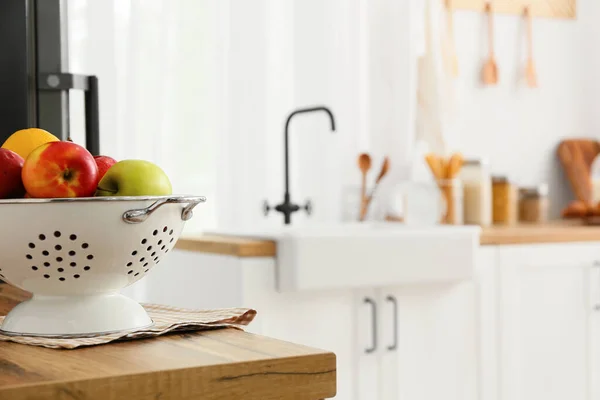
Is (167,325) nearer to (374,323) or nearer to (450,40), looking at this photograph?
(374,323)

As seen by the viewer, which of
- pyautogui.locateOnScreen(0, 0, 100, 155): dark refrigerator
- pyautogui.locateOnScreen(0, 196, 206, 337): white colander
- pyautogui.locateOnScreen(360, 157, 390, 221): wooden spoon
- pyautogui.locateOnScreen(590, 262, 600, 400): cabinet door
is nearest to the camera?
pyautogui.locateOnScreen(0, 196, 206, 337): white colander

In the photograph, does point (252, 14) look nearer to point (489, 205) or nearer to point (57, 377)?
point (489, 205)

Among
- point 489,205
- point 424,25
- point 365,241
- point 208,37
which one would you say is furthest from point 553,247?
point 208,37

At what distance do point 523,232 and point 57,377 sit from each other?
206 centimetres

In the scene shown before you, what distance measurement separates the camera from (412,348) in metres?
2.45

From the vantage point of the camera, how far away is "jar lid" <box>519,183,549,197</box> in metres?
3.26

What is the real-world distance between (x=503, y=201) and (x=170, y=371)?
2469mm

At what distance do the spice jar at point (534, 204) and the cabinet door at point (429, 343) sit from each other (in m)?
0.83

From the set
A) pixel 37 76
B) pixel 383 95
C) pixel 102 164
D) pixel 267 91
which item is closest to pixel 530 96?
pixel 383 95

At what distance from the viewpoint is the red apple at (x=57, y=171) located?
953 millimetres

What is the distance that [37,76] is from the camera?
5.21 ft

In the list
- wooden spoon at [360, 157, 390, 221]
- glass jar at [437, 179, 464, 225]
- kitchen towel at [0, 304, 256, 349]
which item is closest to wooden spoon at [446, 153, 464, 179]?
glass jar at [437, 179, 464, 225]

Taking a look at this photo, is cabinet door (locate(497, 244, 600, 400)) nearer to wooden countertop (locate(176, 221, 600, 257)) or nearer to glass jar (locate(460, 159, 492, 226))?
wooden countertop (locate(176, 221, 600, 257))

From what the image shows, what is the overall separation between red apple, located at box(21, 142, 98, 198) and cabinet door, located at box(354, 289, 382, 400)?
147 cm
